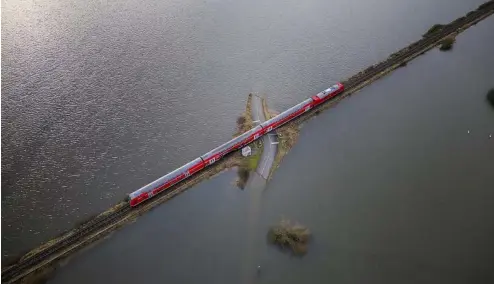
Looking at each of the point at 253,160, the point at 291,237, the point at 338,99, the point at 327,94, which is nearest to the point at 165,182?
the point at 253,160

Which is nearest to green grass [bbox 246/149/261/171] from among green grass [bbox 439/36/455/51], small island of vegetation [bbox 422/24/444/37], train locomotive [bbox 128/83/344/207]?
train locomotive [bbox 128/83/344/207]

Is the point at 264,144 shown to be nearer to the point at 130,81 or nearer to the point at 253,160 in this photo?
the point at 253,160

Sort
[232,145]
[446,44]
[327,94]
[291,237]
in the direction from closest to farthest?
[291,237] < [232,145] < [327,94] < [446,44]

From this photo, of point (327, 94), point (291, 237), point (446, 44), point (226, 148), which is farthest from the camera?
point (446, 44)

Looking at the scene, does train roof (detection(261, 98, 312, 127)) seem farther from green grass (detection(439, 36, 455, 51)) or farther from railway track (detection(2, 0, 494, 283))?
green grass (detection(439, 36, 455, 51))

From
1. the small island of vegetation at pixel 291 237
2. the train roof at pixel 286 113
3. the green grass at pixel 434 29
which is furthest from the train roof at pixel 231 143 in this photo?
the green grass at pixel 434 29
